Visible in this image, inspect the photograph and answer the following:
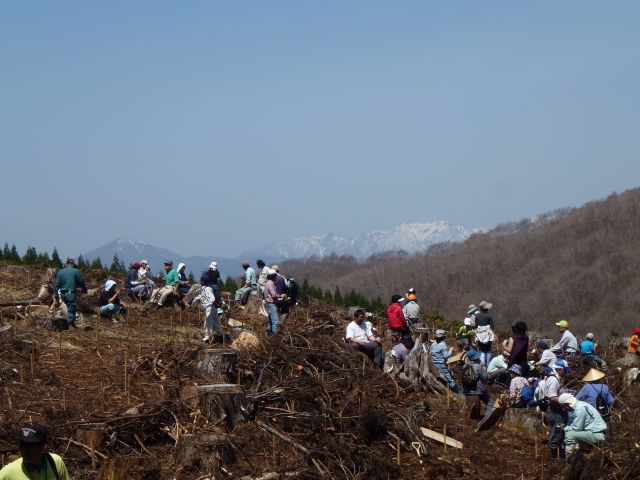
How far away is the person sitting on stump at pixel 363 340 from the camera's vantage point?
14602mm

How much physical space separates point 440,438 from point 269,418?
2458mm

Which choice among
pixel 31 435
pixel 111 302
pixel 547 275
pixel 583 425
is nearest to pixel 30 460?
pixel 31 435

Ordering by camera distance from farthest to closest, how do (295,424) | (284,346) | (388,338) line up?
1. (388,338)
2. (284,346)
3. (295,424)

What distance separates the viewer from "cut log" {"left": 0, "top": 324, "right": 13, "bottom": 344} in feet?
45.0

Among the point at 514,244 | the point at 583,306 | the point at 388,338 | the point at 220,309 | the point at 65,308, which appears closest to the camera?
the point at 65,308

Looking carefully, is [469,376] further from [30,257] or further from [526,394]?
[30,257]

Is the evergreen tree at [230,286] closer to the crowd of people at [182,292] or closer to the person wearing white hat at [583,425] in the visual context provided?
the crowd of people at [182,292]

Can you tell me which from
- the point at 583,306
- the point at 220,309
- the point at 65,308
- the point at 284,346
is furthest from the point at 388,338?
the point at 583,306

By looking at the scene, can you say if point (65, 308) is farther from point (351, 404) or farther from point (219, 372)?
point (351, 404)

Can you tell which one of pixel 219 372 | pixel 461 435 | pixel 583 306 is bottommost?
pixel 583 306

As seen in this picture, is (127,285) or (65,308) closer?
(65,308)

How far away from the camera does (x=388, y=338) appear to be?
19750 mm

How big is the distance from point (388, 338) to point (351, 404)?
7378 millimetres

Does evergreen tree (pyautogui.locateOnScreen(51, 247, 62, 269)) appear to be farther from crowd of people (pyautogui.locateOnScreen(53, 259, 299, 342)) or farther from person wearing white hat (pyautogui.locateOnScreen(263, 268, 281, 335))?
person wearing white hat (pyautogui.locateOnScreen(263, 268, 281, 335))
